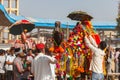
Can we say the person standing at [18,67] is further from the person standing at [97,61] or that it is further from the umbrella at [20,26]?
the umbrella at [20,26]

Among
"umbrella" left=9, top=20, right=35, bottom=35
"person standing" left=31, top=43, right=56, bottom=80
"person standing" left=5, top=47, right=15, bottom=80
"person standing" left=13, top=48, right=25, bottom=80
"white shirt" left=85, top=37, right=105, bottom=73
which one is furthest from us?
"person standing" left=5, top=47, right=15, bottom=80

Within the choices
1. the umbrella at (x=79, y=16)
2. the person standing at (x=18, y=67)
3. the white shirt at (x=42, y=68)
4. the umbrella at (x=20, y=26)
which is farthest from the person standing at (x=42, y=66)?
the umbrella at (x=20, y=26)

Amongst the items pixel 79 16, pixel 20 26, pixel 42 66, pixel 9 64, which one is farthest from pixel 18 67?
pixel 9 64

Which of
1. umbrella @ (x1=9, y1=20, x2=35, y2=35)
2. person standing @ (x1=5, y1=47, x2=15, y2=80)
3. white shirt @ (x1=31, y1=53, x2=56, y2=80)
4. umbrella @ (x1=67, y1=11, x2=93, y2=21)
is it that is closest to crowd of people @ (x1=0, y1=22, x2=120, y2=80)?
white shirt @ (x1=31, y1=53, x2=56, y2=80)

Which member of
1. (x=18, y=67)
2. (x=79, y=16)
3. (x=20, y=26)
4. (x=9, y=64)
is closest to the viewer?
(x=18, y=67)

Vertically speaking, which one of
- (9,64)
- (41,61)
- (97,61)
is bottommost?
(9,64)

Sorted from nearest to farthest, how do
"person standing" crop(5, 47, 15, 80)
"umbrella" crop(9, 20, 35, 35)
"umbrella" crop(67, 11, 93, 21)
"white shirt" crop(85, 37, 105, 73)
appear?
"white shirt" crop(85, 37, 105, 73), "umbrella" crop(67, 11, 93, 21), "umbrella" crop(9, 20, 35, 35), "person standing" crop(5, 47, 15, 80)

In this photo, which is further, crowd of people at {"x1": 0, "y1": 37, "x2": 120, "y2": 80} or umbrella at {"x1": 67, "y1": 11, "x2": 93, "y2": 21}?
umbrella at {"x1": 67, "y1": 11, "x2": 93, "y2": 21}

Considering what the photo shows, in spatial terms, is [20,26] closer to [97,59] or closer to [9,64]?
[9,64]

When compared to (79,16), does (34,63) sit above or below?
below

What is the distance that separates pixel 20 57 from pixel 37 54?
3.02 meters

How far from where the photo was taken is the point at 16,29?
19.6 metres

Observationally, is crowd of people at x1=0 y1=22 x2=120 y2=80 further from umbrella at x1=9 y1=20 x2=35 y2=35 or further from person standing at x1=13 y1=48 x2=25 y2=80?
umbrella at x1=9 y1=20 x2=35 y2=35

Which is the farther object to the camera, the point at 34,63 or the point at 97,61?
the point at 97,61
